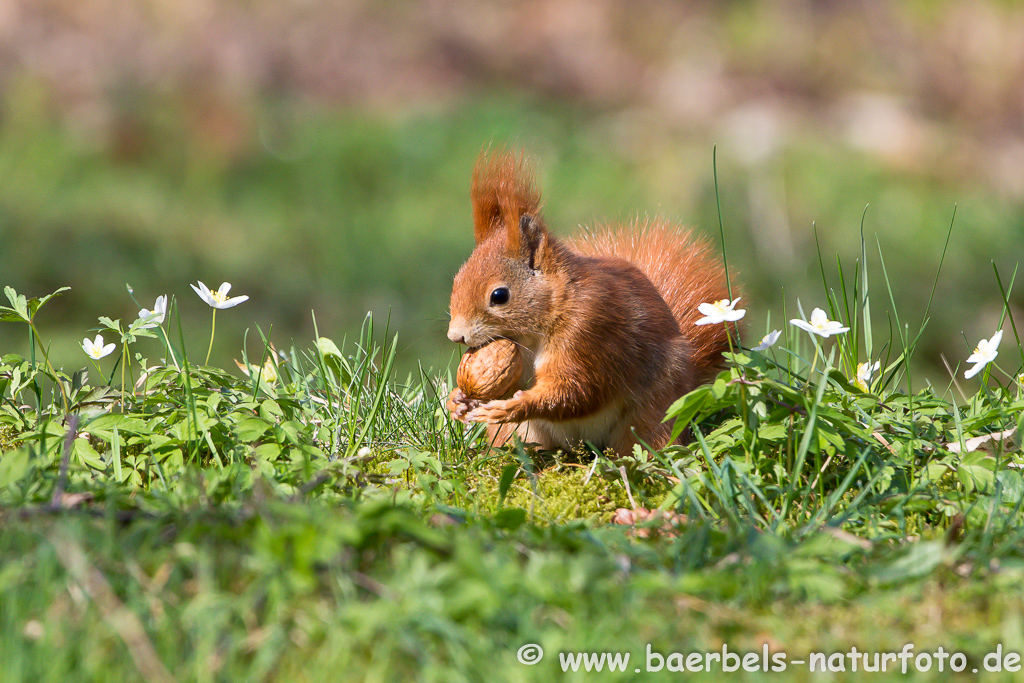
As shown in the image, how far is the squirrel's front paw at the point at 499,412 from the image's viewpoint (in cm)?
205

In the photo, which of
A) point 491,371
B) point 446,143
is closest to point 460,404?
point 491,371

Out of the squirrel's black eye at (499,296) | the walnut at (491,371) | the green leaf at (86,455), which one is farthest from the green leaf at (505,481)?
the green leaf at (86,455)

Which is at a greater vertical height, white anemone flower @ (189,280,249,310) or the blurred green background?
the blurred green background

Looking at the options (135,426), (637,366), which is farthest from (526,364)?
(135,426)

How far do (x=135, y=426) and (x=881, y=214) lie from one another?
6.28 metres

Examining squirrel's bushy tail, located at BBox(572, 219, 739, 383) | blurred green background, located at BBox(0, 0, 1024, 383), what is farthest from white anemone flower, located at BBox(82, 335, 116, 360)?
blurred green background, located at BBox(0, 0, 1024, 383)

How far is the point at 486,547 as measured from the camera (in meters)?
1.38

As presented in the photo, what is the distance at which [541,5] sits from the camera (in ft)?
33.7

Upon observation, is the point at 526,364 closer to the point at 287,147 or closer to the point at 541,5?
the point at 287,147

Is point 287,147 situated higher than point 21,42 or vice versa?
point 21,42

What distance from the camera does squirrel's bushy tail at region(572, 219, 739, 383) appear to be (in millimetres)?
2379

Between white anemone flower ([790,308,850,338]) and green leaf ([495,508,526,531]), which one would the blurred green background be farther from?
green leaf ([495,508,526,531])

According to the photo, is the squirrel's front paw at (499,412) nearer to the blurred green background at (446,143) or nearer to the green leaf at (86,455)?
the green leaf at (86,455)

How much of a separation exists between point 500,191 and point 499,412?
60 cm
